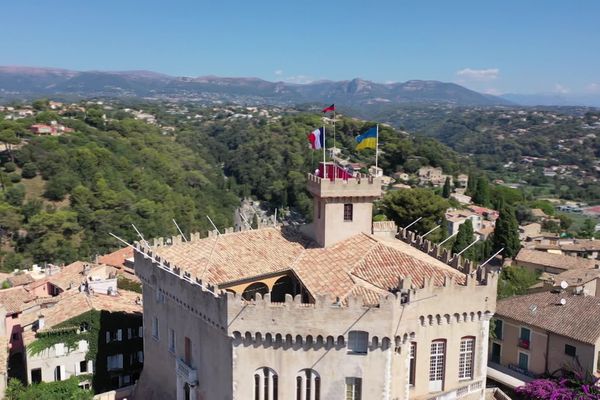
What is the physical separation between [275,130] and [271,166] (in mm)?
30945

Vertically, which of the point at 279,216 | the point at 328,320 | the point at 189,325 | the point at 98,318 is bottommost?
the point at 279,216

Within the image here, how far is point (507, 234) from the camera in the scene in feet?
240

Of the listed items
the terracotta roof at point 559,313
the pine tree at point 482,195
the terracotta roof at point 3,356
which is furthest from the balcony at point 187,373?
the pine tree at point 482,195

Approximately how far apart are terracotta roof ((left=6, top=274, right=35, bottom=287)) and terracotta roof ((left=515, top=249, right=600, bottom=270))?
57444 mm

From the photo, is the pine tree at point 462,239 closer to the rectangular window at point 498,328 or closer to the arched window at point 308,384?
the rectangular window at point 498,328

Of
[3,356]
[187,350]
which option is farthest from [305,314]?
[3,356]

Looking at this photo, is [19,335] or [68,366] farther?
[19,335]

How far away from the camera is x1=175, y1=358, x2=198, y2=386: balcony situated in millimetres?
28953

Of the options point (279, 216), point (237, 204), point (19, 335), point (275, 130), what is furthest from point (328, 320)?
point (275, 130)

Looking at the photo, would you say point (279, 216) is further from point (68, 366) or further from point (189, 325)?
point (189, 325)

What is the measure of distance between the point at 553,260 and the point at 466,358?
146 ft

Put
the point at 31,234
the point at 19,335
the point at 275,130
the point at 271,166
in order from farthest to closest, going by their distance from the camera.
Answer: the point at 275,130 → the point at 271,166 → the point at 31,234 → the point at 19,335

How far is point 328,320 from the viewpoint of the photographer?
81.8ft

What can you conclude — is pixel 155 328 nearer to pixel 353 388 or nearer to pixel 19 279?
pixel 353 388
